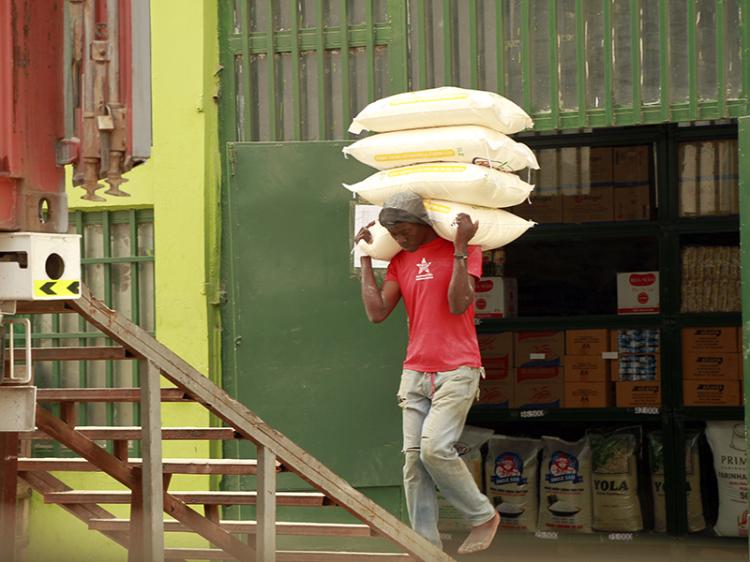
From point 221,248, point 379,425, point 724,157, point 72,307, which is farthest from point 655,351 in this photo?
point 72,307

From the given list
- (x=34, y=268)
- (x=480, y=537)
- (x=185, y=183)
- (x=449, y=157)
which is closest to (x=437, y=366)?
(x=480, y=537)

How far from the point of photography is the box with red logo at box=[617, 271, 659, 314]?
370 inches

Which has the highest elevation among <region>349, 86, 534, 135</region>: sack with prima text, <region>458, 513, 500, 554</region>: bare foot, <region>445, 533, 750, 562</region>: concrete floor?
<region>349, 86, 534, 135</region>: sack with prima text

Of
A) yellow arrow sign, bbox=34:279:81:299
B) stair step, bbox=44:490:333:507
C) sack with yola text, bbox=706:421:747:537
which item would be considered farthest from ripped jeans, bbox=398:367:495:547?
sack with yola text, bbox=706:421:747:537

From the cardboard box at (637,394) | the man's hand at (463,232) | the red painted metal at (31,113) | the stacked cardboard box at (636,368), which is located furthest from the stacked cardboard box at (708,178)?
the red painted metal at (31,113)

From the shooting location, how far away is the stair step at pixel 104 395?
5.88 meters

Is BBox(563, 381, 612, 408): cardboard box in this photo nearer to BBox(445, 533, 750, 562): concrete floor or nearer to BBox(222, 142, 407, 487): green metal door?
BBox(445, 533, 750, 562): concrete floor

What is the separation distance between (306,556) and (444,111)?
2.17 meters

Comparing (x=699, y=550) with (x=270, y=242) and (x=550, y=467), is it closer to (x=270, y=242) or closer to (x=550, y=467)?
(x=550, y=467)

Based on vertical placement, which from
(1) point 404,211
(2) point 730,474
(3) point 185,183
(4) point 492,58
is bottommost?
(2) point 730,474

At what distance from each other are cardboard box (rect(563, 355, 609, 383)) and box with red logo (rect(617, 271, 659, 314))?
375 mm

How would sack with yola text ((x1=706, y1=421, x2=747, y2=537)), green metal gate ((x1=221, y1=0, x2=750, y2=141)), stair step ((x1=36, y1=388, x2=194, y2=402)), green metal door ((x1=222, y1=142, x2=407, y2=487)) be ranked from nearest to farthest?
stair step ((x1=36, y1=388, x2=194, y2=402))
green metal gate ((x1=221, y1=0, x2=750, y2=141))
green metal door ((x1=222, y1=142, x2=407, y2=487))
sack with yola text ((x1=706, y1=421, x2=747, y2=537))

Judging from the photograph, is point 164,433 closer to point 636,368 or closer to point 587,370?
point 587,370

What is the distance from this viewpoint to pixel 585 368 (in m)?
9.40
